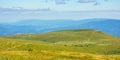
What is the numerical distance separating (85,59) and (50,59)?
7.42 m

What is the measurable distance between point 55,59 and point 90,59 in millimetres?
8702

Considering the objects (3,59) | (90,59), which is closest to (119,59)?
(90,59)

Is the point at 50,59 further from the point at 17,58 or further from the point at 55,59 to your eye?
the point at 17,58

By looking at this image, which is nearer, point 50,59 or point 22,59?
point 22,59

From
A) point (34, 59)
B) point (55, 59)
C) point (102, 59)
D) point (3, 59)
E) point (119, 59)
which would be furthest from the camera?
point (102, 59)

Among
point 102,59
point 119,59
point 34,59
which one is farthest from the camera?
point 102,59

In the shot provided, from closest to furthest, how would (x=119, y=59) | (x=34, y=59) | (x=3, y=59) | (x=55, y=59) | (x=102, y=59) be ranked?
(x=3, y=59)
(x=34, y=59)
(x=55, y=59)
(x=119, y=59)
(x=102, y=59)

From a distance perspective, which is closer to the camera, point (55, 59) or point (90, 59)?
point (55, 59)

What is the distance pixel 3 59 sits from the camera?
35.8 metres

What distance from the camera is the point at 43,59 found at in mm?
39781

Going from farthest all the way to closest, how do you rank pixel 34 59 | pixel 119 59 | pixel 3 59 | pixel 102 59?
pixel 102 59 < pixel 119 59 < pixel 34 59 < pixel 3 59

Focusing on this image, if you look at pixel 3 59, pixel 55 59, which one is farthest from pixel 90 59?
pixel 3 59

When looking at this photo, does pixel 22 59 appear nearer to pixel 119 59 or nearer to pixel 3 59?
pixel 3 59

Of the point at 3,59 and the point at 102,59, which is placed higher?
the point at 3,59
